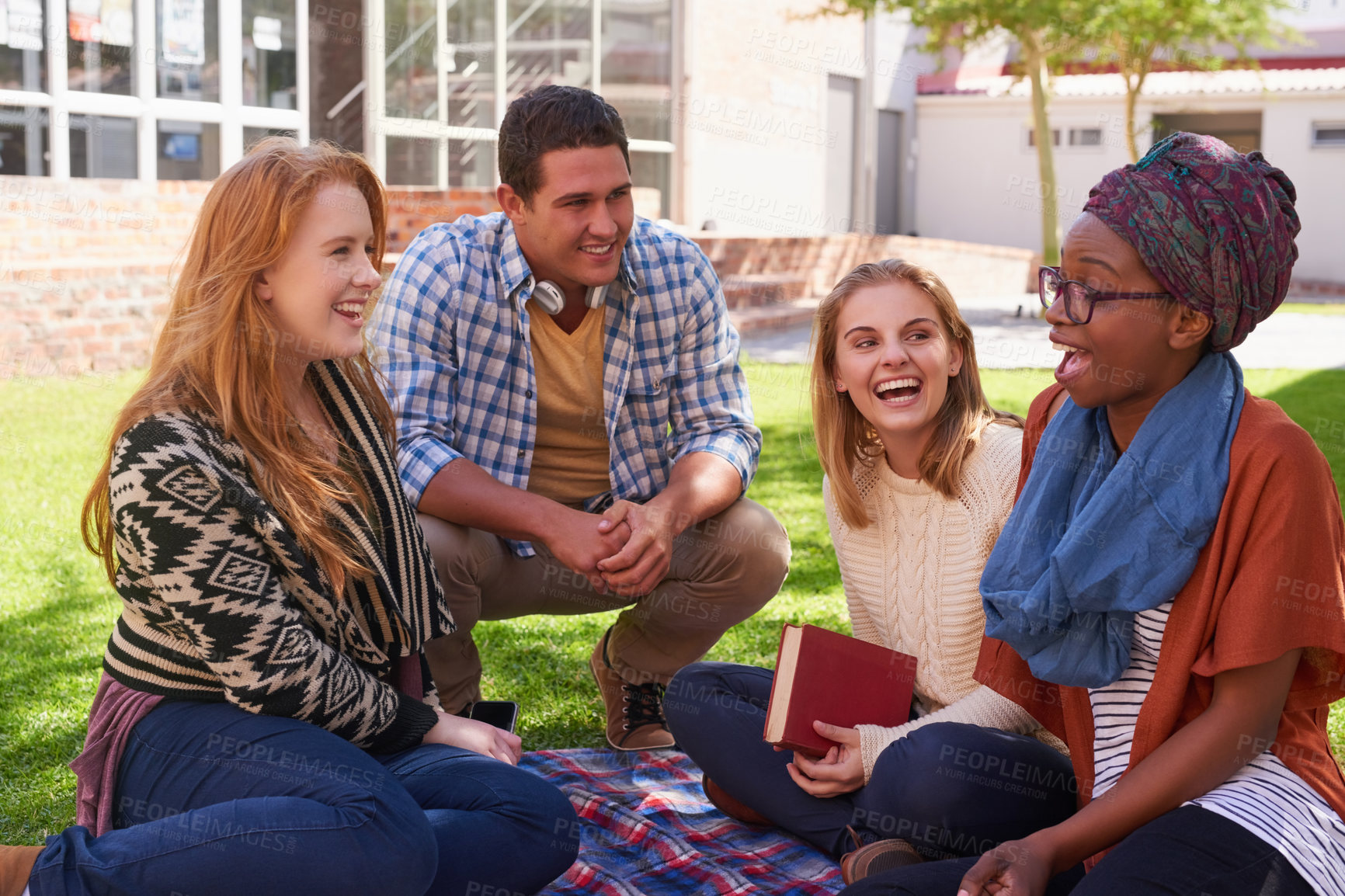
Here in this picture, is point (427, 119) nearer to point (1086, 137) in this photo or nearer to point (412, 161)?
point (412, 161)

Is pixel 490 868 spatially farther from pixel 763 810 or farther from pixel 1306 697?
pixel 1306 697

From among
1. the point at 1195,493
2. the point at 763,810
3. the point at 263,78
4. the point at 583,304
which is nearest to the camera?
the point at 1195,493

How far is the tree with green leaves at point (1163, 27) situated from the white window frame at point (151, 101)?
10012 millimetres

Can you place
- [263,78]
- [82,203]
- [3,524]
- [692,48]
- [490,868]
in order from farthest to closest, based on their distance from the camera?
[692,48] < [263,78] < [82,203] < [3,524] < [490,868]

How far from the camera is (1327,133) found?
21281 millimetres

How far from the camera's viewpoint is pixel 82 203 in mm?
8961

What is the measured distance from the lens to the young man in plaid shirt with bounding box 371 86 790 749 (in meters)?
3.27

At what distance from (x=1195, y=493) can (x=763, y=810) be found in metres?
1.36

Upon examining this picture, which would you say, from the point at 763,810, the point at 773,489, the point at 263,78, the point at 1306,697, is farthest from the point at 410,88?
the point at 1306,697

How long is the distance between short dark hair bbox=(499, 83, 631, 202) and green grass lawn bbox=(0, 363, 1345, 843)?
3.36 ft

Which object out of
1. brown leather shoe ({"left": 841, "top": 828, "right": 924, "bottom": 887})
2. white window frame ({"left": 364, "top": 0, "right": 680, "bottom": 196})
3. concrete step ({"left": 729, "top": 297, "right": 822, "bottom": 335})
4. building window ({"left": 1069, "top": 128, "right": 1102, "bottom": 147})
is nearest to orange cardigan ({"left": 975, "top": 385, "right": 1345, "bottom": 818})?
brown leather shoe ({"left": 841, "top": 828, "right": 924, "bottom": 887})

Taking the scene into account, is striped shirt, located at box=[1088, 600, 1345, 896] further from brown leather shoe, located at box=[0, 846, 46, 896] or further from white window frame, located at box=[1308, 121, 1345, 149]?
white window frame, located at box=[1308, 121, 1345, 149]

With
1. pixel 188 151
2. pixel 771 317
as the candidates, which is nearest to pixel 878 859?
pixel 188 151

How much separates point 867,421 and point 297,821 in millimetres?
1478
